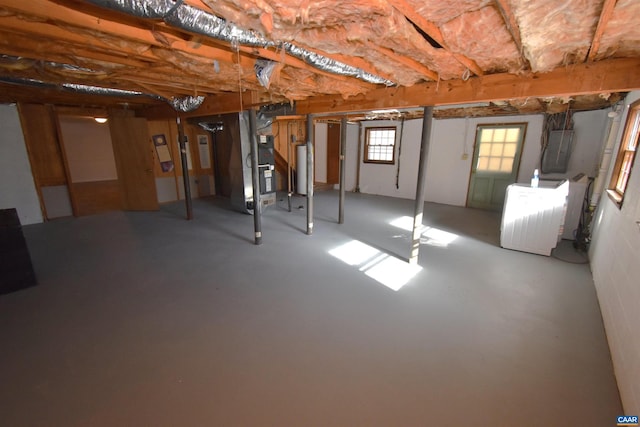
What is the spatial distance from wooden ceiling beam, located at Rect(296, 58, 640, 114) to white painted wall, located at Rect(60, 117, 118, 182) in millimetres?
9054

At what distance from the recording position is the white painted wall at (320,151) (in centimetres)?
803

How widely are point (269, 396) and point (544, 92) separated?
3.15 m

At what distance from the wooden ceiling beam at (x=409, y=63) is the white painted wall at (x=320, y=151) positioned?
Answer: 18.5ft

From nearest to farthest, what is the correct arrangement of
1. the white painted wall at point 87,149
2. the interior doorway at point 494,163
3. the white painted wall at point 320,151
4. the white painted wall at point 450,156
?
the white painted wall at point 450,156
the interior doorway at point 494,163
the white painted wall at point 320,151
the white painted wall at point 87,149

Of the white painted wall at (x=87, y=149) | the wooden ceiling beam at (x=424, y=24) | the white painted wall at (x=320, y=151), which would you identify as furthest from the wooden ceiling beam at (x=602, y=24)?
the white painted wall at (x=87, y=149)

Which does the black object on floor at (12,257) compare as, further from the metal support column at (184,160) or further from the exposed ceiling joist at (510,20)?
the exposed ceiling joist at (510,20)

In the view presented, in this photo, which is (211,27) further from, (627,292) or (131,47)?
(627,292)

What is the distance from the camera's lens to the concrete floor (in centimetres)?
152

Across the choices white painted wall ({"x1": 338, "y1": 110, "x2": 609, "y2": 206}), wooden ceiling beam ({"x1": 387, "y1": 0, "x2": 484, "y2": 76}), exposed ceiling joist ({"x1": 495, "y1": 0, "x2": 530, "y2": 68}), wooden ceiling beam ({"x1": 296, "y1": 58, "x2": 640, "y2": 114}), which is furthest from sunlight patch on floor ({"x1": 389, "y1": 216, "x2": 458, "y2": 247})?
exposed ceiling joist ({"x1": 495, "y1": 0, "x2": 530, "y2": 68})

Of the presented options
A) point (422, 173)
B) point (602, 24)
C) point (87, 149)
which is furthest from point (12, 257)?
point (87, 149)

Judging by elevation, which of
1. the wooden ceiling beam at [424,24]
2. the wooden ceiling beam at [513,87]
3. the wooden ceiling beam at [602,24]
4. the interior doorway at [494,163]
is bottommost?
the interior doorway at [494,163]

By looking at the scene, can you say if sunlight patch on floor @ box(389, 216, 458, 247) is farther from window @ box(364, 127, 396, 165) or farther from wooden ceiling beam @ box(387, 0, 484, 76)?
window @ box(364, 127, 396, 165)

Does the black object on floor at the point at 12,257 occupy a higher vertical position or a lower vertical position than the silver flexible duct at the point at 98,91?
lower

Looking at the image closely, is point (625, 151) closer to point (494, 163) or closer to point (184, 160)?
point (494, 163)
